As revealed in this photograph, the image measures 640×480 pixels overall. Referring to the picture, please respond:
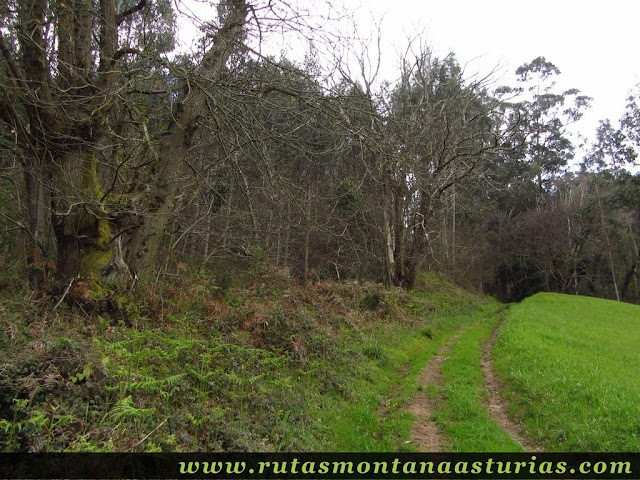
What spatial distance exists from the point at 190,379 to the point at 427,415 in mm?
3397

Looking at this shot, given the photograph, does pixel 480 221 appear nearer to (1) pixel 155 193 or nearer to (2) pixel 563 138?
(2) pixel 563 138

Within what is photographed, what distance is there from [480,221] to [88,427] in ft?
128

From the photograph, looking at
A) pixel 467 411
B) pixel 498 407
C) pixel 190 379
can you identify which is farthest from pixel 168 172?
pixel 498 407

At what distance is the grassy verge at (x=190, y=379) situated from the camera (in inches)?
148

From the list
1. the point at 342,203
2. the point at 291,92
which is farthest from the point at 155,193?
the point at 342,203

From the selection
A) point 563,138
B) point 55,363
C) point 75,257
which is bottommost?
point 55,363

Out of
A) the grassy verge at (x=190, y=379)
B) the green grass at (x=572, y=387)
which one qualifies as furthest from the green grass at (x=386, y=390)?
the green grass at (x=572, y=387)

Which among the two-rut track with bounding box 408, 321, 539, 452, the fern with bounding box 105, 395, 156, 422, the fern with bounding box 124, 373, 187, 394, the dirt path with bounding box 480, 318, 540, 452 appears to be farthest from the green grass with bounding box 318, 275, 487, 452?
the fern with bounding box 105, 395, 156, 422

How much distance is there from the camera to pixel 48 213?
24.8ft

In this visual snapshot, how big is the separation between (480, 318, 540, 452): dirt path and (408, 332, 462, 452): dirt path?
86cm

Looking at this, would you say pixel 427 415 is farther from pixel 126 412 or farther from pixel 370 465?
pixel 126 412

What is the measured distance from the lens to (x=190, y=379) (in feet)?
17.1

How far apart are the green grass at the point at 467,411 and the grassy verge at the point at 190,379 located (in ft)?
2.03

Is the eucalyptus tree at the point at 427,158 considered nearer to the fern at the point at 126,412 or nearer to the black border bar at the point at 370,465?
the black border bar at the point at 370,465
